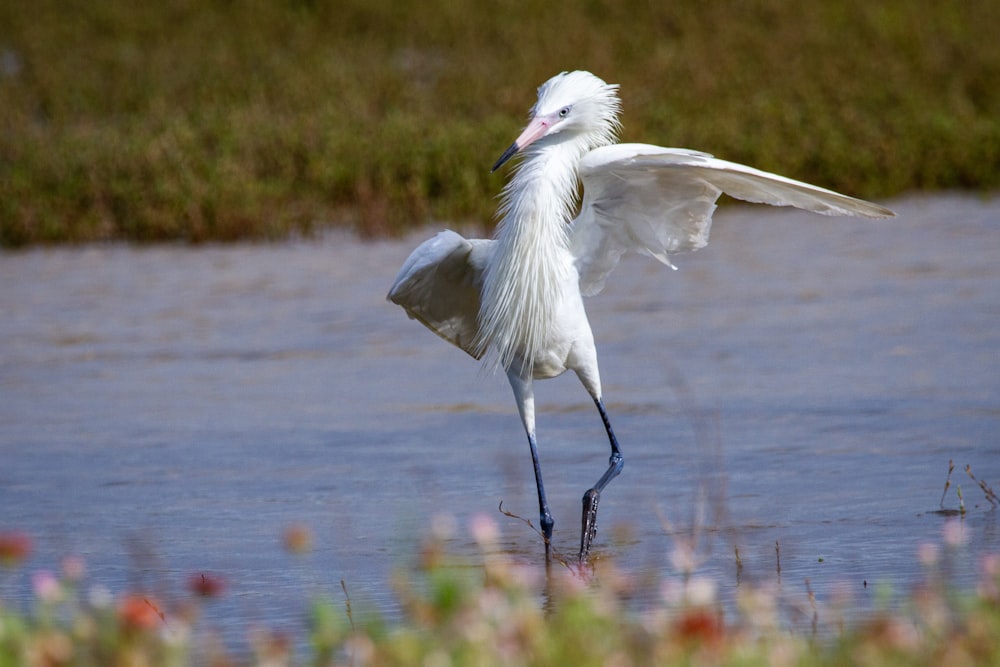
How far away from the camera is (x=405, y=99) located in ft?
52.3

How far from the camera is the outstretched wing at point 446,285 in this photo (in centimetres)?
534

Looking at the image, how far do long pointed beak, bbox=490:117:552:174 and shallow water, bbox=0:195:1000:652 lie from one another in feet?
3.94

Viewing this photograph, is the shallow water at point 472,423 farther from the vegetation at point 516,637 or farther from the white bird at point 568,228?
→ the white bird at point 568,228

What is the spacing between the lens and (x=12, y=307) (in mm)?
10633

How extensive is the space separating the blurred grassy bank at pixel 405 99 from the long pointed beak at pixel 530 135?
7828 millimetres

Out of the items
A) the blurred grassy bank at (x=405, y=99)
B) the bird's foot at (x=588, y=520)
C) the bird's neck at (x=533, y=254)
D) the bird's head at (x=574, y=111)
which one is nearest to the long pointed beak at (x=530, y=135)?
the bird's head at (x=574, y=111)

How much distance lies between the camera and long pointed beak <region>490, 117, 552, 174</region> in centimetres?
482

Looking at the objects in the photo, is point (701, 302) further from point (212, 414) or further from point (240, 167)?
point (240, 167)

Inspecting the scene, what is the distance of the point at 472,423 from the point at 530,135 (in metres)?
2.57

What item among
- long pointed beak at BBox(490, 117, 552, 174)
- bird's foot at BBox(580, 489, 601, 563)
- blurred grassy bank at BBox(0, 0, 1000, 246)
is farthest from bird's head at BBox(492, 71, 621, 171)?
blurred grassy bank at BBox(0, 0, 1000, 246)

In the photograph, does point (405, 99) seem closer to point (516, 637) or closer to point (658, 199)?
point (658, 199)

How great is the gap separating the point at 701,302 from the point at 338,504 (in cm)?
463

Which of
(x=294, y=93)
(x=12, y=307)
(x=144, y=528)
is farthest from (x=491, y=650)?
(x=294, y=93)

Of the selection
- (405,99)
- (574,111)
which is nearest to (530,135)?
(574,111)
